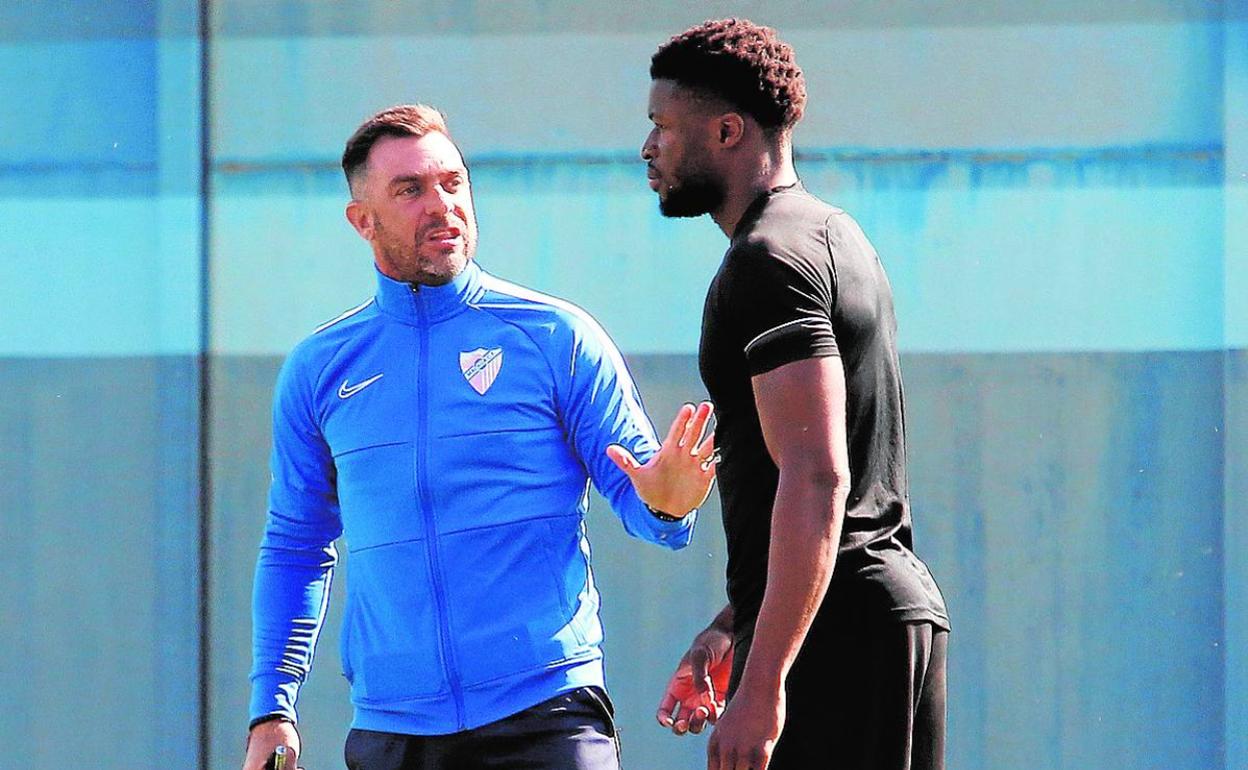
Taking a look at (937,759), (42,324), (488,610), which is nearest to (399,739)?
(488,610)

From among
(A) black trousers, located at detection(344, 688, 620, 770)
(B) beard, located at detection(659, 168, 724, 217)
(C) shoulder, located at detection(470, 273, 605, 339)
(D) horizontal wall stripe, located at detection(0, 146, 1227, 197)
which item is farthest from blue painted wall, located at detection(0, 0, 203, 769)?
(B) beard, located at detection(659, 168, 724, 217)

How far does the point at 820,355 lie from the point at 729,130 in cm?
47

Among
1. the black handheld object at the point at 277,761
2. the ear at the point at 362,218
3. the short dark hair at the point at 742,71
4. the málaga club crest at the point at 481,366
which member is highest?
the short dark hair at the point at 742,71

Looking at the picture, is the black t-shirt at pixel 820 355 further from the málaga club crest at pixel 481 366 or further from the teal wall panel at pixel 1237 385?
the teal wall panel at pixel 1237 385

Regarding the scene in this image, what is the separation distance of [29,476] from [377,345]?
7.44 ft

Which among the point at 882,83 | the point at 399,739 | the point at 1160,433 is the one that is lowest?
the point at 399,739

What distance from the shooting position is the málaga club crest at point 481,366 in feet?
10.4

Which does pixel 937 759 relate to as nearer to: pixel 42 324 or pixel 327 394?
pixel 327 394

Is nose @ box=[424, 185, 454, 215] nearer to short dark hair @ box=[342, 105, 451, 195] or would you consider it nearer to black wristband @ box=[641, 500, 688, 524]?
short dark hair @ box=[342, 105, 451, 195]

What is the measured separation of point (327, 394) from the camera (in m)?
3.29

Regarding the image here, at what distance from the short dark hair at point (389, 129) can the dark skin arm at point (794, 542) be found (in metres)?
1.26

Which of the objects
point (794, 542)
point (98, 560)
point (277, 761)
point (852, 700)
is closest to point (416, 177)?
point (277, 761)

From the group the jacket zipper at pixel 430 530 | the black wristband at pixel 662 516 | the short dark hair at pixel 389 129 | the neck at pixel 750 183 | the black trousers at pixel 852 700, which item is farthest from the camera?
the short dark hair at pixel 389 129

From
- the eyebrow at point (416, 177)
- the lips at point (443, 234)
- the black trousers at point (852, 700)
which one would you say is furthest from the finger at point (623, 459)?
the eyebrow at point (416, 177)
